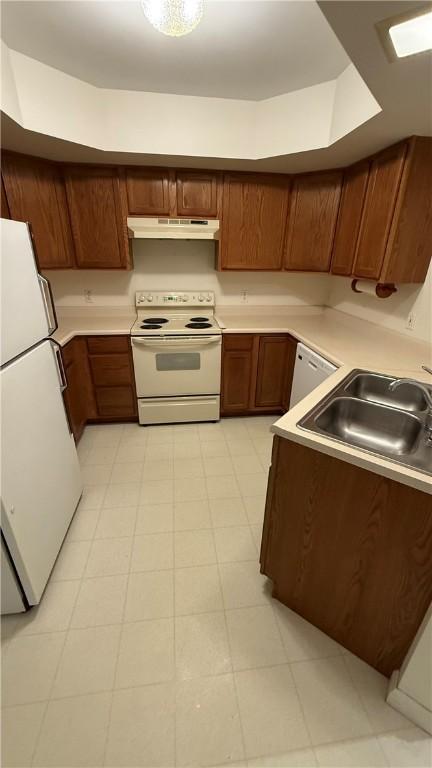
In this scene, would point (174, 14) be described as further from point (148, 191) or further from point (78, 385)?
point (78, 385)

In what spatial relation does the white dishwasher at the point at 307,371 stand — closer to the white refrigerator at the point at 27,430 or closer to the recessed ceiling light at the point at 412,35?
the recessed ceiling light at the point at 412,35

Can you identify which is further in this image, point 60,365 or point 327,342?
point 327,342

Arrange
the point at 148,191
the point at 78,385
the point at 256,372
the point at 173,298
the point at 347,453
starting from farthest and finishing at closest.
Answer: the point at 173,298
the point at 256,372
the point at 78,385
the point at 148,191
the point at 347,453

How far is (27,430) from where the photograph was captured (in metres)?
1.34

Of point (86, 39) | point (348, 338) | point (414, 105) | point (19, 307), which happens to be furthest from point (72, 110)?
point (348, 338)

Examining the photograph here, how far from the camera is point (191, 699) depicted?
1146mm

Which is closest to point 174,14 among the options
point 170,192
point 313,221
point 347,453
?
point 170,192

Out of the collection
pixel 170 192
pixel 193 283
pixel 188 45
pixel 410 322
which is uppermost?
pixel 188 45

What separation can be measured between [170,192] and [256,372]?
64.1 inches

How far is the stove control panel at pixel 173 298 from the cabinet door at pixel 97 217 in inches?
14.3

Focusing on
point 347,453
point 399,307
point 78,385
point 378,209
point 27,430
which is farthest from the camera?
point 78,385

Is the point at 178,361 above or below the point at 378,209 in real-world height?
below

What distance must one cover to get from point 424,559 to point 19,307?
5.69 ft

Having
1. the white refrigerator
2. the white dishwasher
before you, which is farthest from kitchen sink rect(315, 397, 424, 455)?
the white refrigerator
